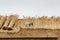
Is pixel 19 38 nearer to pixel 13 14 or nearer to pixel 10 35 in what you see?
pixel 10 35

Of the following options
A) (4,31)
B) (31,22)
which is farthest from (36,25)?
(4,31)

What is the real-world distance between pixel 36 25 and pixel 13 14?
0.58 metres

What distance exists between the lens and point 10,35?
5.21 m

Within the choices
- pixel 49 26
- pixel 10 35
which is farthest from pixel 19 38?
pixel 49 26

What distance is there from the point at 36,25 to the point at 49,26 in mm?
225

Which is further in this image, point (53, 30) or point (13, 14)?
point (13, 14)

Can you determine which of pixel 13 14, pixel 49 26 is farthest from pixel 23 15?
pixel 49 26

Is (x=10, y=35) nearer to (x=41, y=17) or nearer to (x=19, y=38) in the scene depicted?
(x=19, y=38)

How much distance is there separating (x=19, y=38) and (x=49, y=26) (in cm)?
56

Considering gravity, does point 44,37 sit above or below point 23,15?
below

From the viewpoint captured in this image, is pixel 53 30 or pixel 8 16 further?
pixel 8 16

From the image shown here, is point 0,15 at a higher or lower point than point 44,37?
higher

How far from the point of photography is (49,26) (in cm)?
532

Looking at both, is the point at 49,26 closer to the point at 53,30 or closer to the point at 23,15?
the point at 53,30
